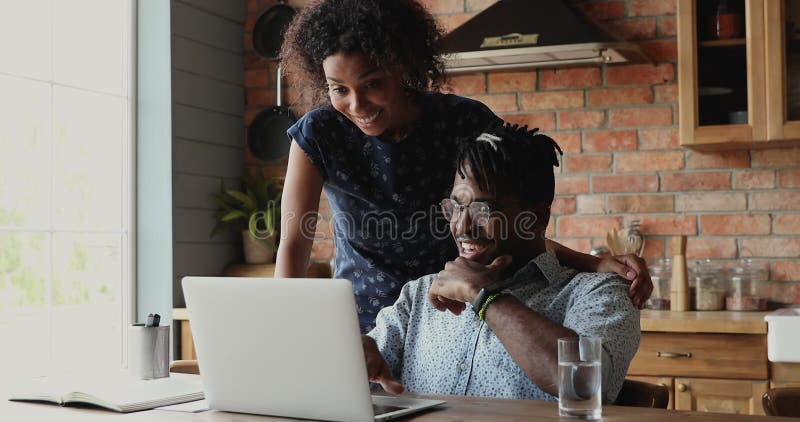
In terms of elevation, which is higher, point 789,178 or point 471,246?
point 789,178

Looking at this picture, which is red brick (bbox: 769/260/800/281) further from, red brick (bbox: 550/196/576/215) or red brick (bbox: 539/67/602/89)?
red brick (bbox: 539/67/602/89)

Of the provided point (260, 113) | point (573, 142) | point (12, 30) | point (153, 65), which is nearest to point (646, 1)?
point (573, 142)

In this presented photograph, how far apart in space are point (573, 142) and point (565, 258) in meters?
1.78

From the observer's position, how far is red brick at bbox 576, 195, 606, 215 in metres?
3.56

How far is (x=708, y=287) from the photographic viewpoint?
333cm

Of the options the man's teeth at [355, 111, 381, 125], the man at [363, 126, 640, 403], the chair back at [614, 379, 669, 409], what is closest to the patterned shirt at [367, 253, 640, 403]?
the man at [363, 126, 640, 403]

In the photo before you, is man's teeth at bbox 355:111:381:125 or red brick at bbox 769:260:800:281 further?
red brick at bbox 769:260:800:281

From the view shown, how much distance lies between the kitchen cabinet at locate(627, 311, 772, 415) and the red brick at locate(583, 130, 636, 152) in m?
0.82

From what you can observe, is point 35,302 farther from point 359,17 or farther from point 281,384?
point 281,384

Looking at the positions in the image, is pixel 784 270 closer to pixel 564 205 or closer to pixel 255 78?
pixel 564 205

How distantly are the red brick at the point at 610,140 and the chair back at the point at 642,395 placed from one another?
1982mm

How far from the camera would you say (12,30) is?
3.17 metres

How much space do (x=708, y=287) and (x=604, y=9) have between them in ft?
3.73

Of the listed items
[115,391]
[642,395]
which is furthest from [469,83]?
[115,391]
